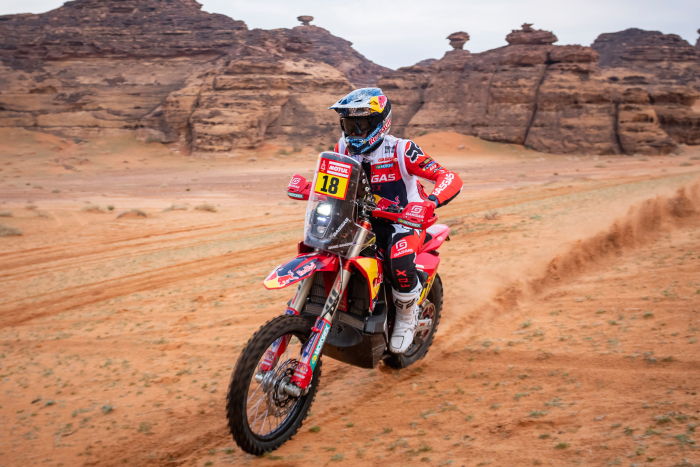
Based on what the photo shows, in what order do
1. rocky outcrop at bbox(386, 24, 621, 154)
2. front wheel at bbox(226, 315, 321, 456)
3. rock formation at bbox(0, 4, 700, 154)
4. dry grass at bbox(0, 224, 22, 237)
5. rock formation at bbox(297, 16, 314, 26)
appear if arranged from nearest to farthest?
front wheel at bbox(226, 315, 321, 456), dry grass at bbox(0, 224, 22, 237), rocky outcrop at bbox(386, 24, 621, 154), rock formation at bbox(0, 4, 700, 154), rock formation at bbox(297, 16, 314, 26)

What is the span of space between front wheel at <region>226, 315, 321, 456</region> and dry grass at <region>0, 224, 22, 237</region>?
1115 centimetres

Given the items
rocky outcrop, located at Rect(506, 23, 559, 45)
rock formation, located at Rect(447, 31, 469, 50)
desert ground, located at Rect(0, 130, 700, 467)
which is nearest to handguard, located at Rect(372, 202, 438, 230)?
desert ground, located at Rect(0, 130, 700, 467)

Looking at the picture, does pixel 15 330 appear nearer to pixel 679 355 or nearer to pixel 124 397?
pixel 124 397

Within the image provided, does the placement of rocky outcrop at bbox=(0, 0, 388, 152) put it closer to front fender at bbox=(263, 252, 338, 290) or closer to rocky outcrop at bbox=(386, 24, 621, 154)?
rocky outcrop at bbox=(386, 24, 621, 154)

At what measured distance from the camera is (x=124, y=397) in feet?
14.6

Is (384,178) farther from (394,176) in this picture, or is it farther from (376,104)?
(376,104)

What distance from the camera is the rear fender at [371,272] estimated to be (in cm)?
359

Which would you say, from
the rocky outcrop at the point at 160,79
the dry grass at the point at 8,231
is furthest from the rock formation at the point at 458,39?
the dry grass at the point at 8,231

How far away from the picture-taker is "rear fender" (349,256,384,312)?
3.59m

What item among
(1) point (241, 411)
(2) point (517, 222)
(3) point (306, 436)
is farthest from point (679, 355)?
(2) point (517, 222)

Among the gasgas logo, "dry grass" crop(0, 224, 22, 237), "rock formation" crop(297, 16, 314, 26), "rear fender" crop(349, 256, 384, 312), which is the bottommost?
"dry grass" crop(0, 224, 22, 237)

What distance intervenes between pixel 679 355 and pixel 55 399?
17.8 feet

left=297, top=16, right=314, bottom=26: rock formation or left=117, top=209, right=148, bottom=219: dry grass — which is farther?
left=297, top=16, right=314, bottom=26: rock formation

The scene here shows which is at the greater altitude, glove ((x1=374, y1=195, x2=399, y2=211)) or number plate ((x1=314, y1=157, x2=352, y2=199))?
number plate ((x1=314, y1=157, x2=352, y2=199))
